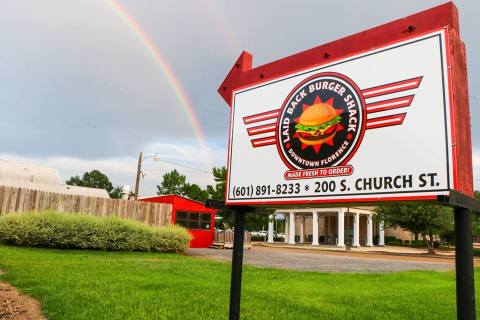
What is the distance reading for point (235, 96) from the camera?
155 inches

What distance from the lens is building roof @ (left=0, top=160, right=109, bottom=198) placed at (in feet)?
113

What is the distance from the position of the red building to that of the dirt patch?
58.0 ft

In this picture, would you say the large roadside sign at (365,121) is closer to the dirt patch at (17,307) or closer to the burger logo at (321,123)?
the burger logo at (321,123)

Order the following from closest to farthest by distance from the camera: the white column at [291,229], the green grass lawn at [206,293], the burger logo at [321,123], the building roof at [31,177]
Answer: the burger logo at [321,123] → the green grass lawn at [206,293] → the building roof at [31,177] → the white column at [291,229]

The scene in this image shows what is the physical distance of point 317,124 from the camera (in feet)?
10.0

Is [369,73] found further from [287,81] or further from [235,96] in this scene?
[235,96]

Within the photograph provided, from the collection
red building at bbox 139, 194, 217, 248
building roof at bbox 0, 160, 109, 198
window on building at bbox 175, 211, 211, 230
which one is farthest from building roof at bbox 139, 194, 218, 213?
building roof at bbox 0, 160, 109, 198

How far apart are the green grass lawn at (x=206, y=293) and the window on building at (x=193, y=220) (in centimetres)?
1383

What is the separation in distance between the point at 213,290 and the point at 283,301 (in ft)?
4.71

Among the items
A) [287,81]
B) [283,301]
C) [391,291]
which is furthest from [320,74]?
[391,291]

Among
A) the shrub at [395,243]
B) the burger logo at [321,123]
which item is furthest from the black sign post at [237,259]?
the shrub at [395,243]

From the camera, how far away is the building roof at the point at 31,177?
34.3m

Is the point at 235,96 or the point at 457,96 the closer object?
the point at 457,96

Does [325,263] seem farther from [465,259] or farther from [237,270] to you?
[465,259]
